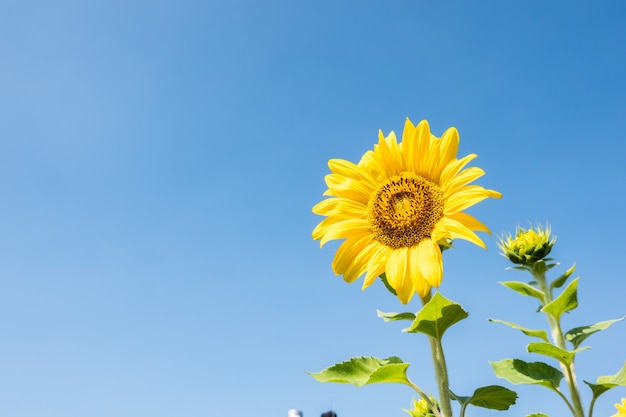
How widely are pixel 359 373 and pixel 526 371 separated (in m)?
1.09

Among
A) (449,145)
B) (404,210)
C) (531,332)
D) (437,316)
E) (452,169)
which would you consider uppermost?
(449,145)

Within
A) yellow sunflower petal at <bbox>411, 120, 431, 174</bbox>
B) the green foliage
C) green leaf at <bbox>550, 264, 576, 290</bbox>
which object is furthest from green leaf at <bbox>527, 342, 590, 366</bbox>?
yellow sunflower petal at <bbox>411, 120, 431, 174</bbox>

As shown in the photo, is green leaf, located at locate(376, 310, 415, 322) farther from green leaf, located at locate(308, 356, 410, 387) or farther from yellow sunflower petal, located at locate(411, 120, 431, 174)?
yellow sunflower petal, located at locate(411, 120, 431, 174)

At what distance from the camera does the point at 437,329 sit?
2613 mm

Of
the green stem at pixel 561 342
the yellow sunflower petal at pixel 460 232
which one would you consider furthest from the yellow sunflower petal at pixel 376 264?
the green stem at pixel 561 342

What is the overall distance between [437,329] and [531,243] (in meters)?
1.49

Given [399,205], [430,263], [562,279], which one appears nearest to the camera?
[430,263]

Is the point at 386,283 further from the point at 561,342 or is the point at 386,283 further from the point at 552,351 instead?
the point at 561,342

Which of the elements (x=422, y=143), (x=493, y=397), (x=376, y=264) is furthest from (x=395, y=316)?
(x=422, y=143)

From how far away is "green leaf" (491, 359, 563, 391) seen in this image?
331cm

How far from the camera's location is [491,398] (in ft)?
9.71

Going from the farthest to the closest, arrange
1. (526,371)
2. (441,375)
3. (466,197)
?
(526,371) < (466,197) < (441,375)

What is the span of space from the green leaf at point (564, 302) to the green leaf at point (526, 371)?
11.9 inches

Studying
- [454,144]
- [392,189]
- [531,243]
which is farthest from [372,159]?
[531,243]
